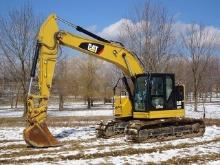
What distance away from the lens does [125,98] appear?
17.3 meters

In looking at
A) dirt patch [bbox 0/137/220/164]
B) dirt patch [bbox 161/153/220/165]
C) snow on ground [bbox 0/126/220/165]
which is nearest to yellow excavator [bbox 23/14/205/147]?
snow on ground [bbox 0/126/220/165]

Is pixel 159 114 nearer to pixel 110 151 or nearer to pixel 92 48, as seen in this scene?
pixel 92 48

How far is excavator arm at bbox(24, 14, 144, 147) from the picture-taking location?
14.0 meters

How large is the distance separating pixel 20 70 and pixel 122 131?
20308mm

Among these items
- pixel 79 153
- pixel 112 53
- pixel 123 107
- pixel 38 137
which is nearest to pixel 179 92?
pixel 123 107

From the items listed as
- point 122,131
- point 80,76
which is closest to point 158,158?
point 122,131

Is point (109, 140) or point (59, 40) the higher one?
point (59, 40)

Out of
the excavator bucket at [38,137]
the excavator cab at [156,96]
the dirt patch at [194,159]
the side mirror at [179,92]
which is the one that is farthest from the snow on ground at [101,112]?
the dirt patch at [194,159]

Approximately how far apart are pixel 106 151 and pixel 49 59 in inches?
171

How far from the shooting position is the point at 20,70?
35.6 metres

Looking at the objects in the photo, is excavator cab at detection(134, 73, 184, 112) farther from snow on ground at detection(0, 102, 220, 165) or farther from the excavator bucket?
the excavator bucket

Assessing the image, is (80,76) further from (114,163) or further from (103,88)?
(114,163)

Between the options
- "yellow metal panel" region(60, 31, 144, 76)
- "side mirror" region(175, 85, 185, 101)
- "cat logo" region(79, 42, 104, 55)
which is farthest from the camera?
"side mirror" region(175, 85, 185, 101)

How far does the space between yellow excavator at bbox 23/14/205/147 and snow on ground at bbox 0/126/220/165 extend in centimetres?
69
